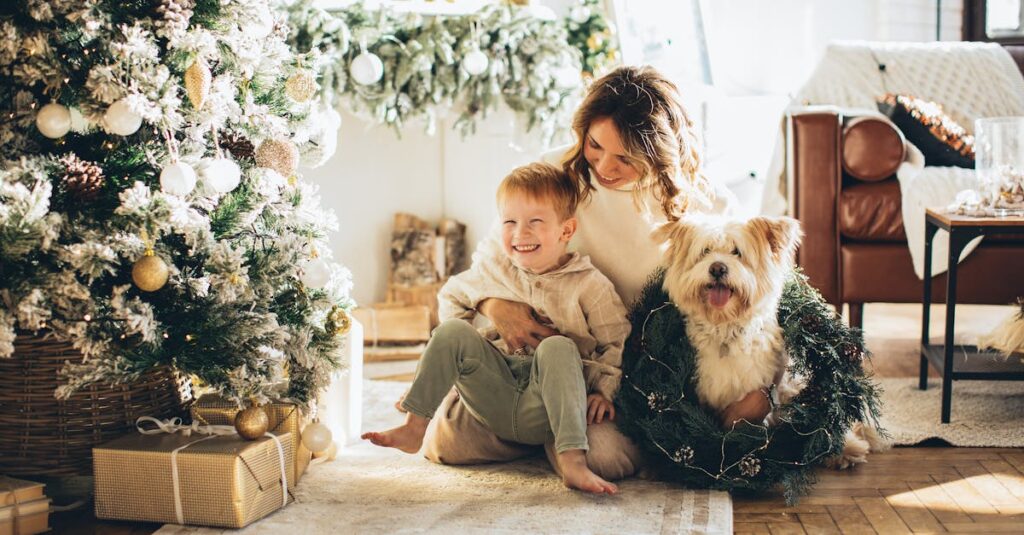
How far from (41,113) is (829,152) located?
255cm

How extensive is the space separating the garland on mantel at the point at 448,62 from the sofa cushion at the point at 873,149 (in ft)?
3.35

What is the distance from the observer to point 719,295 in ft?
6.88

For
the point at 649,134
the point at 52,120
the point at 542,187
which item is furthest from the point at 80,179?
the point at 649,134

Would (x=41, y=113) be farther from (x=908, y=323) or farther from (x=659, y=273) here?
(x=908, y=323)

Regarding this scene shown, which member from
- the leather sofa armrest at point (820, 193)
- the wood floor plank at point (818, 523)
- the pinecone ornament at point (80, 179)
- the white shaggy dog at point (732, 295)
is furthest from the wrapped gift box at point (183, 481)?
the leather sofa armrest at point (820, 193)

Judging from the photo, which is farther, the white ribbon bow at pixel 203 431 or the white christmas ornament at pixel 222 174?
the white ribbon bow at pixel 203 431

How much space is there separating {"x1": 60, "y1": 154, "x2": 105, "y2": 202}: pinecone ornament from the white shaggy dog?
1.15m

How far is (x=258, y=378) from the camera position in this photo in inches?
80.6

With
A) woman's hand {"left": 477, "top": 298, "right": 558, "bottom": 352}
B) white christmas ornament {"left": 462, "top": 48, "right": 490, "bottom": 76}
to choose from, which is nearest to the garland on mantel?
white christmas ornament {"left": 462, "top": 48, "right": 490, "bottom": 76}

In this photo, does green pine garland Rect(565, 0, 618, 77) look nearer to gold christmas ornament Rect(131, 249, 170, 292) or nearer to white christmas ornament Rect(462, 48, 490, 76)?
white christmas ornament Rect(462, 48, 490, 76)

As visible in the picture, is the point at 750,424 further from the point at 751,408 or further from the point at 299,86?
the point at 299,86

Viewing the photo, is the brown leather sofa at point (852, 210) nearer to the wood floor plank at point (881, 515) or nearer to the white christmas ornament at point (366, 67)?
the wood floor plank at point (881, 515)

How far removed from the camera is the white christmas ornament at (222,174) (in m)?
1.97

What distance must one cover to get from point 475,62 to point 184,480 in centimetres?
196
